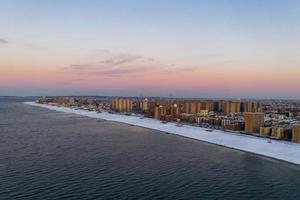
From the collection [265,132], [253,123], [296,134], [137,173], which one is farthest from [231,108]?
[137,173]

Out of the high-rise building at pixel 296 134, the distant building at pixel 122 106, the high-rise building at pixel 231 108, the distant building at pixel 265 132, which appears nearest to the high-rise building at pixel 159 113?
the high-rise building at pixel 231 108

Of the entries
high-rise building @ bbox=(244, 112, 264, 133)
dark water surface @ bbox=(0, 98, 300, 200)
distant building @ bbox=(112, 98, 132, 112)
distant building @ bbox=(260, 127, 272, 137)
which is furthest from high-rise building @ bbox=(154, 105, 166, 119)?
dark water surface @ bbox=(0, 98, 300, 200)

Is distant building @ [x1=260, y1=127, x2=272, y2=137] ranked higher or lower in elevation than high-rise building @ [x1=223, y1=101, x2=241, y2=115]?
lower

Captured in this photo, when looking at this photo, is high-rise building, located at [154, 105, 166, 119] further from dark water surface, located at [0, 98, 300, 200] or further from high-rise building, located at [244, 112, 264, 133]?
dark water surface, located at [0, 98, 300, 200]

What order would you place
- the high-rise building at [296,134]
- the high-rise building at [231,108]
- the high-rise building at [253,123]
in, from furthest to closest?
the high-rise building at [231,108] < the high-rise building at [253,123] < the high-rise building at [296,134]

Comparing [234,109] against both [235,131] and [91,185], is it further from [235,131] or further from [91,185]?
[91,185]

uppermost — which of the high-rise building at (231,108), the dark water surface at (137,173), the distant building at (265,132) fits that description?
the high-rise building at (231,108)

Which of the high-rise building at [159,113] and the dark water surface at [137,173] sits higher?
the high-rise building at [159,113]

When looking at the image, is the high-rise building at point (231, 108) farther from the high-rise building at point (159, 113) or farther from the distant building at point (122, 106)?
the distant building at point (122, 106)

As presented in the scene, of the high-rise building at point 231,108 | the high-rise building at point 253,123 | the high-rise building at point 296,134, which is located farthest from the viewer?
the high-rise building at point 231,108
